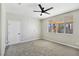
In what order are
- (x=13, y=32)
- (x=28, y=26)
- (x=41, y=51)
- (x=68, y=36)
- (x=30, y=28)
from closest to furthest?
(x=41, y=51) < (x=68, y=36) < (x=13, y=32) < (x=28, y=26) < (x=30, y=28)

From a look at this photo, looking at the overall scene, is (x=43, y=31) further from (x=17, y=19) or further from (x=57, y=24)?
(x=17, y=19)

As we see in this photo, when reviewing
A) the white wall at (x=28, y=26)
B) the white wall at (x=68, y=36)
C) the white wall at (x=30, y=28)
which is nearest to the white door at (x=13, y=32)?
the white wall at (x=28, y=26)

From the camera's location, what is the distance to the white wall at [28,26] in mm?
5738

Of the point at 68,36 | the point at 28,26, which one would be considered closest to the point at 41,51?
the point at 68,36

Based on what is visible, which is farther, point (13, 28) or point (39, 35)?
point (39, 35)

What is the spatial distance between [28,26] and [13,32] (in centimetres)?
161

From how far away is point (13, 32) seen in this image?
215 inches

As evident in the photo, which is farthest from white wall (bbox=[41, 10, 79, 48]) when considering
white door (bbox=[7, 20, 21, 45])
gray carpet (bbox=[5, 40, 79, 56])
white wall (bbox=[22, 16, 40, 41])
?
white door (bbox=[7, 20, 21, 45])

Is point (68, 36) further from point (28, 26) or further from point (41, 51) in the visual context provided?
point (28, 26)

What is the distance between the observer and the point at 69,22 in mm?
5043

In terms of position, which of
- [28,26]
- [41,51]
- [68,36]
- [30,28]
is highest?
[28,26]

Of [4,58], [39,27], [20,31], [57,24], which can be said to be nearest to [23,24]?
[20,31]

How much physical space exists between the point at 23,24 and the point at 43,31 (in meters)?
2.46

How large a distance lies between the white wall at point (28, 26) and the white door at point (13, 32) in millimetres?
302
